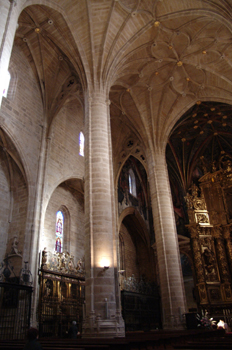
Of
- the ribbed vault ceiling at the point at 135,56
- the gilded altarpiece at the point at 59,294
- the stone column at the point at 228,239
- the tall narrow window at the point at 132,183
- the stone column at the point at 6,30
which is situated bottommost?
the gilded altarpiece at the point at 59,294

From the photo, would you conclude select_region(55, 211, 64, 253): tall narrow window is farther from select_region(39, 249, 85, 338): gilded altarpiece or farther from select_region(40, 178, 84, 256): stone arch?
select_region(39, 249, 85, 338): gilded altarpiece

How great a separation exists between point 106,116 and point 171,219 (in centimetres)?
682

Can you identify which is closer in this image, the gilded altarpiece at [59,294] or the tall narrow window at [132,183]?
the gilded altarpiece at [59,294]

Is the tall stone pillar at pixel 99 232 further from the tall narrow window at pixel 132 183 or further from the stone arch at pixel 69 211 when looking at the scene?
the tall narrow window at pixel 132 183

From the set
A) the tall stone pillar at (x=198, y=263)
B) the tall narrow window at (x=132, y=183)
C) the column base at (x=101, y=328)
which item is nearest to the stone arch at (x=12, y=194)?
the column base at (x=101, y=328)

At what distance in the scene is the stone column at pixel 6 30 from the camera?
6836 mm

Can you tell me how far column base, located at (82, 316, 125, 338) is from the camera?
25.0 feet

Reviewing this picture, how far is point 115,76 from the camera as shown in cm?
1391

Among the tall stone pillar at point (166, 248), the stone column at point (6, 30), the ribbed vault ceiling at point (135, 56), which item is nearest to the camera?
the stone column at point (6, 30)

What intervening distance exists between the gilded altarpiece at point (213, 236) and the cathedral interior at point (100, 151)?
0.08m

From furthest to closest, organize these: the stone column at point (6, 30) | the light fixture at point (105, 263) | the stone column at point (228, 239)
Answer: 1. the stone column at point (228, 239)
2. the light fixture at point (105, 263)
3. the stone column at point (6, 30)

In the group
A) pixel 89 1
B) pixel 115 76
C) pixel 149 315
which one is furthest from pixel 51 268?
pixel 89 1

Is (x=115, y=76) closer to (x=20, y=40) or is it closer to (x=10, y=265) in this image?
(x=20, y=40)

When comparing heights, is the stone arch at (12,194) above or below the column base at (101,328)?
above
